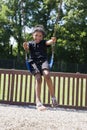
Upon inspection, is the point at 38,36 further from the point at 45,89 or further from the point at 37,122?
Result: the point at 45,89

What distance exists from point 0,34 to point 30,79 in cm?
3681

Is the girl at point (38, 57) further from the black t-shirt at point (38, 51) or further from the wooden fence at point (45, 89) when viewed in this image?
the wooden fence at point (45, 89)

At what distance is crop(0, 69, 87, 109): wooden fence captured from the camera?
13.3 metres

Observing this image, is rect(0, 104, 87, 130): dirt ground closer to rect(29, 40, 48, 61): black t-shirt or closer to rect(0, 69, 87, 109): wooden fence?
rect(29, 40, 48, 61): black t-shirt

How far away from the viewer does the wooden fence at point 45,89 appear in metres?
13.3

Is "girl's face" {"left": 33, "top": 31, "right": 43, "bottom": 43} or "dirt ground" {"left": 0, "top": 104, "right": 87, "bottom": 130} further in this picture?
"dirt ground" {"left": 0, "top": 104, "right": 87, "bottom": 130}

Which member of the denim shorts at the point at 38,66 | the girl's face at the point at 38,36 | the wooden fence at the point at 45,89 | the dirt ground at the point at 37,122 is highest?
the girl's face at the point at 38,36

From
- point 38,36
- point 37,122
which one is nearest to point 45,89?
point 37,122

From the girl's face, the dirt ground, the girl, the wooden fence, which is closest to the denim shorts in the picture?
the girl

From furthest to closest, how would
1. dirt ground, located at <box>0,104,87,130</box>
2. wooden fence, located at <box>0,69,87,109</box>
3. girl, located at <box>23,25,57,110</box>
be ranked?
wooden fence, located at <box>0,69,87,109</box> < dirt ground, located at <box>0,104,87,130</box> < girl, located at <box>23,25,57,110</box>

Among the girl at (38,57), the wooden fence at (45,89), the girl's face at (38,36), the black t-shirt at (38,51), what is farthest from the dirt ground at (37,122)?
the wooden fence at (45,89)

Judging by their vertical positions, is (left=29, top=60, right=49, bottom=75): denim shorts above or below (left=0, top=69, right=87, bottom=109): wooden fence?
above

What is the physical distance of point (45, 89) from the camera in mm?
13438

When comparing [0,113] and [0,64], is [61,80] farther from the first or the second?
[0,64]
